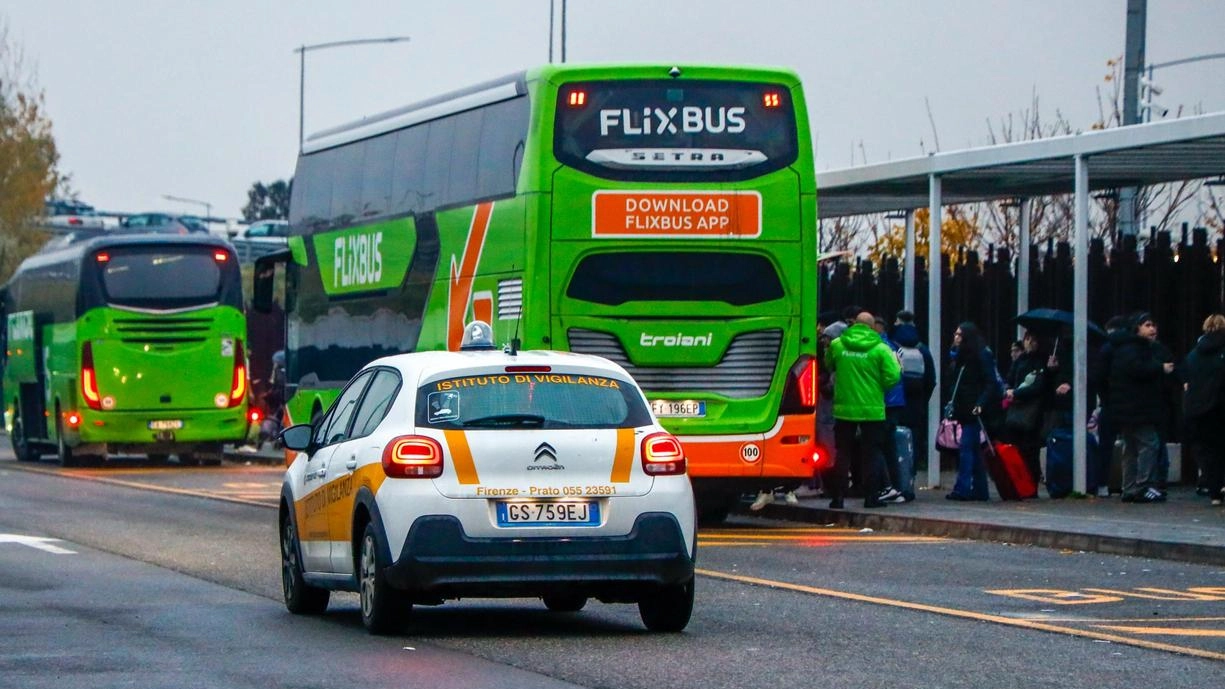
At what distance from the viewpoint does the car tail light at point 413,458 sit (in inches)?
476

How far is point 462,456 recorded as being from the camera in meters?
12.2

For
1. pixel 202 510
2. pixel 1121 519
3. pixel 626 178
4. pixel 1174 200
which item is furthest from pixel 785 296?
pixel 1174 200

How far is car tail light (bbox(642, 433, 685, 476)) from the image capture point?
12352 mm

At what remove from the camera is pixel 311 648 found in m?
11.9

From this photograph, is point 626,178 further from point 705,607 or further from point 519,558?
point 519,558

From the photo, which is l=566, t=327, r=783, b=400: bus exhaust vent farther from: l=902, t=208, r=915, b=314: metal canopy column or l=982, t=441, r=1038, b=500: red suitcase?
l=902, t=208, r=915, b=314: metal canopy column

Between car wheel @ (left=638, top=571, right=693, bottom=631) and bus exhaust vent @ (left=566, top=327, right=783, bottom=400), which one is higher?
bus exhaust vent @ (left=566, top=327, right=783, bottom=400)

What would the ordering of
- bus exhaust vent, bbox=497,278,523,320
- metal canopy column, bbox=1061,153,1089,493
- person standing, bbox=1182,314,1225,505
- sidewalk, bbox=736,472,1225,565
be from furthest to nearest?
metal canopy column, bbox=1061,153,1089,493 < person standing, bbox=1182,314,1225,505 < bus exhaust vent, bbox=497,278,523,320 < sidewalk, bbox=736,472,1225,565

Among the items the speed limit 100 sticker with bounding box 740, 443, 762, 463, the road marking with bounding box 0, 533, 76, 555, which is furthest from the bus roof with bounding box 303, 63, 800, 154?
the road marking with bounding box 0, 533, 76, 555

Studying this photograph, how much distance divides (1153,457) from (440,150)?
7437 millimetres

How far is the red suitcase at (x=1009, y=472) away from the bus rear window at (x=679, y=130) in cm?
423

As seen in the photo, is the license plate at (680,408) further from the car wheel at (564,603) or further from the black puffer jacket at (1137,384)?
the car wheel at (564,603)

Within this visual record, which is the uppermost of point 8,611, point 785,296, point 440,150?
point 440,150

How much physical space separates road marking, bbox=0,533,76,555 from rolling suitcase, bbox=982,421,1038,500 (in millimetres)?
9029
